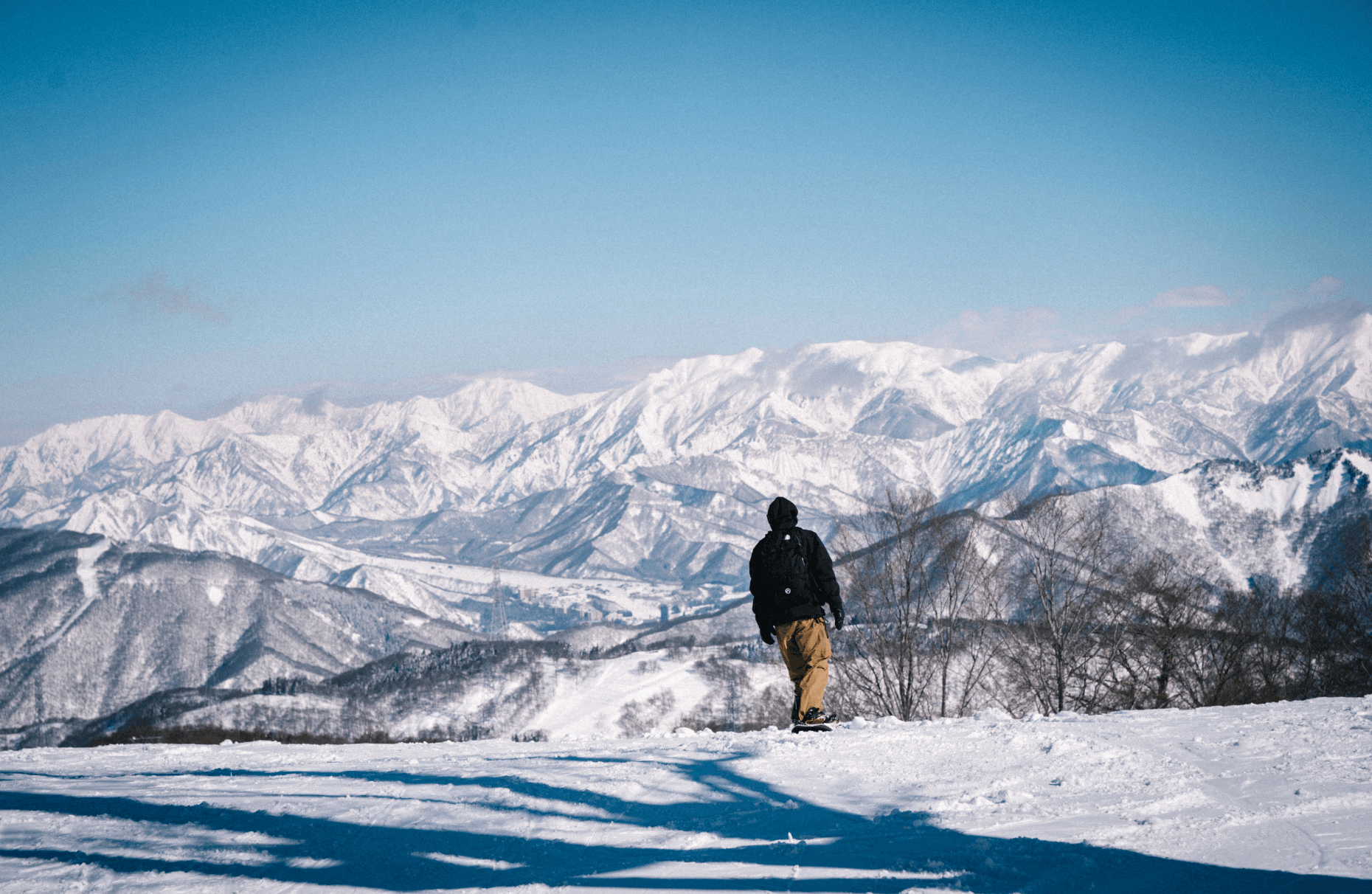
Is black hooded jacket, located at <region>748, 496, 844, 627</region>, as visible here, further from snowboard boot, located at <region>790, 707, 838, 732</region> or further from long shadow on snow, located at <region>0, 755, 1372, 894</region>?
long shadow on snow, located at <region>0, 755, 1372, 894</region>

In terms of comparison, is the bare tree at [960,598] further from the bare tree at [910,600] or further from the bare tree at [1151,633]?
the bare tree at [1151,633]

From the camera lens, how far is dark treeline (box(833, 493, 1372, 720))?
78.8ft

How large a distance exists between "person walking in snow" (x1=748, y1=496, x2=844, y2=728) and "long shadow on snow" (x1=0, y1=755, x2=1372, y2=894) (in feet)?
10.4

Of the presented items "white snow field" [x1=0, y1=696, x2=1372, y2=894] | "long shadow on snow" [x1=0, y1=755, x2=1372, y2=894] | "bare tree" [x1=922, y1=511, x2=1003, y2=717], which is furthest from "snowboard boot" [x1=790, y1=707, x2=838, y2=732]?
"bare tree" [x1=922, y1=511, x2=1003, y2=717]

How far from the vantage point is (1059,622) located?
2619cm

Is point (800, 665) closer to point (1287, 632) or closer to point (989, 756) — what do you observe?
point (989, 756)

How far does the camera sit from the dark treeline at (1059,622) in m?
24.0

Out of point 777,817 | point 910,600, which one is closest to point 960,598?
point 910,600

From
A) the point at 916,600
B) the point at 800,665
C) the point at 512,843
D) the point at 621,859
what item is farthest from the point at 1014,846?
the point at 916,600

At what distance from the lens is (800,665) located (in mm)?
9820

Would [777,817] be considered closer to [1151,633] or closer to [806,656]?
[806,656]

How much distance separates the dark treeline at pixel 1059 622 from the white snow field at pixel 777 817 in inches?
577

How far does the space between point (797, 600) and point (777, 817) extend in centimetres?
398

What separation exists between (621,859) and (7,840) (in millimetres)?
4662
